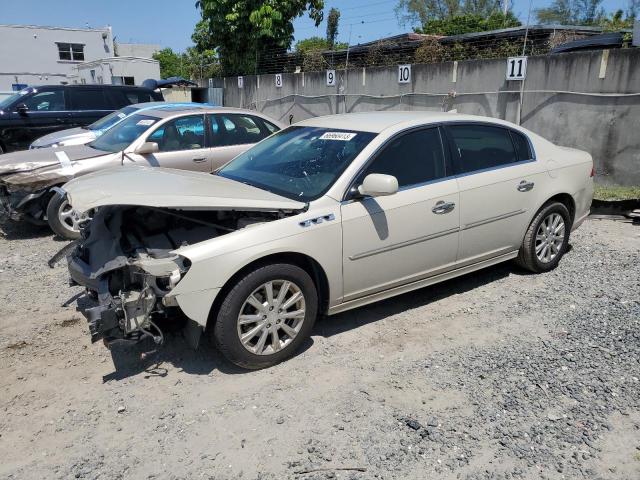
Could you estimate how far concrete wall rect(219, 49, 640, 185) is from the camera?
27.7 feet

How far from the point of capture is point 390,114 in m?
4.78

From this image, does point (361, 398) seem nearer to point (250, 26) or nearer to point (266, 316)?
point (266, 316)

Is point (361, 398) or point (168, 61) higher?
point (168, 61)

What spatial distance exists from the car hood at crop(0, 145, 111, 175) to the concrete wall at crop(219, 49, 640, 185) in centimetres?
712

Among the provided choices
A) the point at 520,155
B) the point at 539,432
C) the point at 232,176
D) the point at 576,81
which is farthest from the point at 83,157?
the point at 576,81

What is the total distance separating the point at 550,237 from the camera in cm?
532

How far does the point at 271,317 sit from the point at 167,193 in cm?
108

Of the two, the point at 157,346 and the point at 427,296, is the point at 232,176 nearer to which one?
the point at 157,346

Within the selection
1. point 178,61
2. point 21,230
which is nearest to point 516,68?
point 21,230

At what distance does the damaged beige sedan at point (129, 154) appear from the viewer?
Result: 6.55 metres

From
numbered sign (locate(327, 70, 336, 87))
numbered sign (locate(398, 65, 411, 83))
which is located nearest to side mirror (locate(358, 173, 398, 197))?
numbered sign (locate(398, 65, 411, 83))

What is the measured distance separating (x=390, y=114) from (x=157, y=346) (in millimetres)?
2794

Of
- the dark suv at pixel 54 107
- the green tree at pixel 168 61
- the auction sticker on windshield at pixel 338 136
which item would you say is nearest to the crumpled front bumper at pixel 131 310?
the auction sticker on windshield at pixel 338 136

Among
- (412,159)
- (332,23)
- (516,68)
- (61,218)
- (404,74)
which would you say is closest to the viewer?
(412,159)
